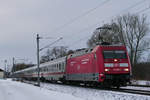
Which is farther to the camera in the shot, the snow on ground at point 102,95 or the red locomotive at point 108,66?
the red locomotive at point 108,66

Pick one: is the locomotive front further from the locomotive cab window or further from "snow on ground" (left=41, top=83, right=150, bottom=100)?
"snow on ground" (left=41, top=83, right=150, bottom=100)

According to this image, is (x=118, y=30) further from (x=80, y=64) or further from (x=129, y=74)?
(x=129, y=74)

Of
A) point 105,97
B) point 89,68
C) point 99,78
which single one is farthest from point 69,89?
point 105,97

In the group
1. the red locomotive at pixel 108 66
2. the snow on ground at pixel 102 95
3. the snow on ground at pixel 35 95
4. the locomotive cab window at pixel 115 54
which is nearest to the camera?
the snow on ground at pixel 102 95

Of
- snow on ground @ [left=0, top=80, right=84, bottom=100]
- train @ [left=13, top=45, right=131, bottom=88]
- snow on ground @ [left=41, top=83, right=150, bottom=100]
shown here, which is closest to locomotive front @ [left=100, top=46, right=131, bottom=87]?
train @ [left=13, top=45, right=131, bottom=88]

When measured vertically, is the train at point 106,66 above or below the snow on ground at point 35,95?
above

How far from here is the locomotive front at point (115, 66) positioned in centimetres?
2028

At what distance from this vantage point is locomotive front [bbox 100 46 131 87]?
20.3 m

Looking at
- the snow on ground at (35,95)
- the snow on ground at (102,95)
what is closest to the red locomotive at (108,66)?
the snow on ground at (102,95)

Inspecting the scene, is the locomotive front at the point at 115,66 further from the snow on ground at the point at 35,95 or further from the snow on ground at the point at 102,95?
the snow on ground at the point at 35,95

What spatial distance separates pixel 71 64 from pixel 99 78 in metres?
8.79

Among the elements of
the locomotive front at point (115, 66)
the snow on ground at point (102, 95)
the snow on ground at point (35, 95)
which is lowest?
the snow on ground at point (35, 95)

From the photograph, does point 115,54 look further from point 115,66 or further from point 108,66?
point 108,66

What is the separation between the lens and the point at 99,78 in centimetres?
2008
